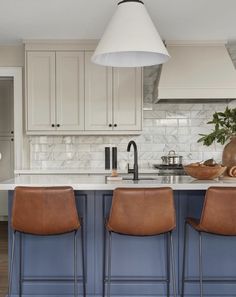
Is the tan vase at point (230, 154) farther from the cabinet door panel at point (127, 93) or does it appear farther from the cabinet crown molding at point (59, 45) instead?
the cabinet crown molding at point (59, 45)

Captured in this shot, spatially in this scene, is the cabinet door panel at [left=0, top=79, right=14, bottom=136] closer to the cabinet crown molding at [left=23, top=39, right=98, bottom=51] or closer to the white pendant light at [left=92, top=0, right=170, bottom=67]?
the cabinet crown molding at [left=23, top=39, right=98, bottom=51]

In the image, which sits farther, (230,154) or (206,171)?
(230,154)

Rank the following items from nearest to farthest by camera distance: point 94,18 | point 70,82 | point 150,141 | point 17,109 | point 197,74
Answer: point 94,18 → point 197,74 → point 70,82 → point 17,109 → point 150,141

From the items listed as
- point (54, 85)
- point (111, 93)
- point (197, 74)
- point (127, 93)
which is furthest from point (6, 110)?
point (197, 74)

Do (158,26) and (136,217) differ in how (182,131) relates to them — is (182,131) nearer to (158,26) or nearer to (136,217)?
(158,26)

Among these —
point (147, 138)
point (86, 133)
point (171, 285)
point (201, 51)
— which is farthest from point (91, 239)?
point (201, 51)

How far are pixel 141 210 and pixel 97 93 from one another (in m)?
2.56

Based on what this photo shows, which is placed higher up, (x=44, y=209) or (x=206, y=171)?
(x=206, y=171)

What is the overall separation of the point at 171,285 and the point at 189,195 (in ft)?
2.30

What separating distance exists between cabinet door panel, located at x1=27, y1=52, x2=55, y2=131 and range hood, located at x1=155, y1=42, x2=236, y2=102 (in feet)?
4.39

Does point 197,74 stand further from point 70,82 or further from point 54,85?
point 54,85

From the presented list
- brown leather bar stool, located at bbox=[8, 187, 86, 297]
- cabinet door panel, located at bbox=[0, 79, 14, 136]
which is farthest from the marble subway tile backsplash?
brown leather bar stool, located at bbox=[8, 187, 86, 297]

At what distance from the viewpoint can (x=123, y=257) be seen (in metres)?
2.81

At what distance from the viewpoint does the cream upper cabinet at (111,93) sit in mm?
4648
